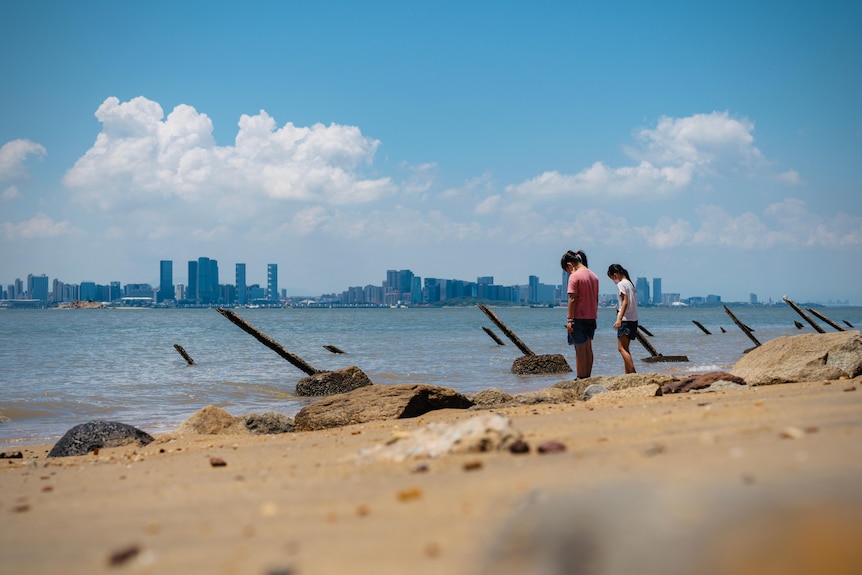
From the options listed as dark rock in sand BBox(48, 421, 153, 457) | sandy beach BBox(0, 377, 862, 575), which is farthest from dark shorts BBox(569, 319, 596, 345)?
dark rock in sand BBox(48, 421, 153, 457)

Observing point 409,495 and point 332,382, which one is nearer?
point 409,495

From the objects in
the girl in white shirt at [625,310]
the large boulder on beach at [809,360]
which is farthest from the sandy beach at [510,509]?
the girl in white shirt at [625,310]

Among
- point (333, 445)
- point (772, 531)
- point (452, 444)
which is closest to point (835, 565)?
point (772, 531)

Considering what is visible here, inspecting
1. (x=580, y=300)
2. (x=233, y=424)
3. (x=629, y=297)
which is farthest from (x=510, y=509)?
(x=629, y=297)

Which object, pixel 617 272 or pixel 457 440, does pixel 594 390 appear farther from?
pixel 457 440

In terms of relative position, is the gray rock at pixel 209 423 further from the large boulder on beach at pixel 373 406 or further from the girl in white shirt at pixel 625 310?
the girl in white shirt at pixel 625 310

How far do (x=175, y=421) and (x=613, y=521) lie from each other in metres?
9.94

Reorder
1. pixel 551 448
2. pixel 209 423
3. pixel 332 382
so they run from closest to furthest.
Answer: pixel 551 448 → pixel 209 423 → pixel 332 382

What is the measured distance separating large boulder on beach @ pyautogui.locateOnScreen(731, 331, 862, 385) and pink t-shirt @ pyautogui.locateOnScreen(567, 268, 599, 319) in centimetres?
216

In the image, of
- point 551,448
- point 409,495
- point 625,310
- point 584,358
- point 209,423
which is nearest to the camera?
point 409,495

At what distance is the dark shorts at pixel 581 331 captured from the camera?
9.20 meters

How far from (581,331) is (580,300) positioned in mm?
446

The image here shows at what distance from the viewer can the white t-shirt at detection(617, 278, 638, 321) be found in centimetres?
956

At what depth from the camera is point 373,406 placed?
8.13m
